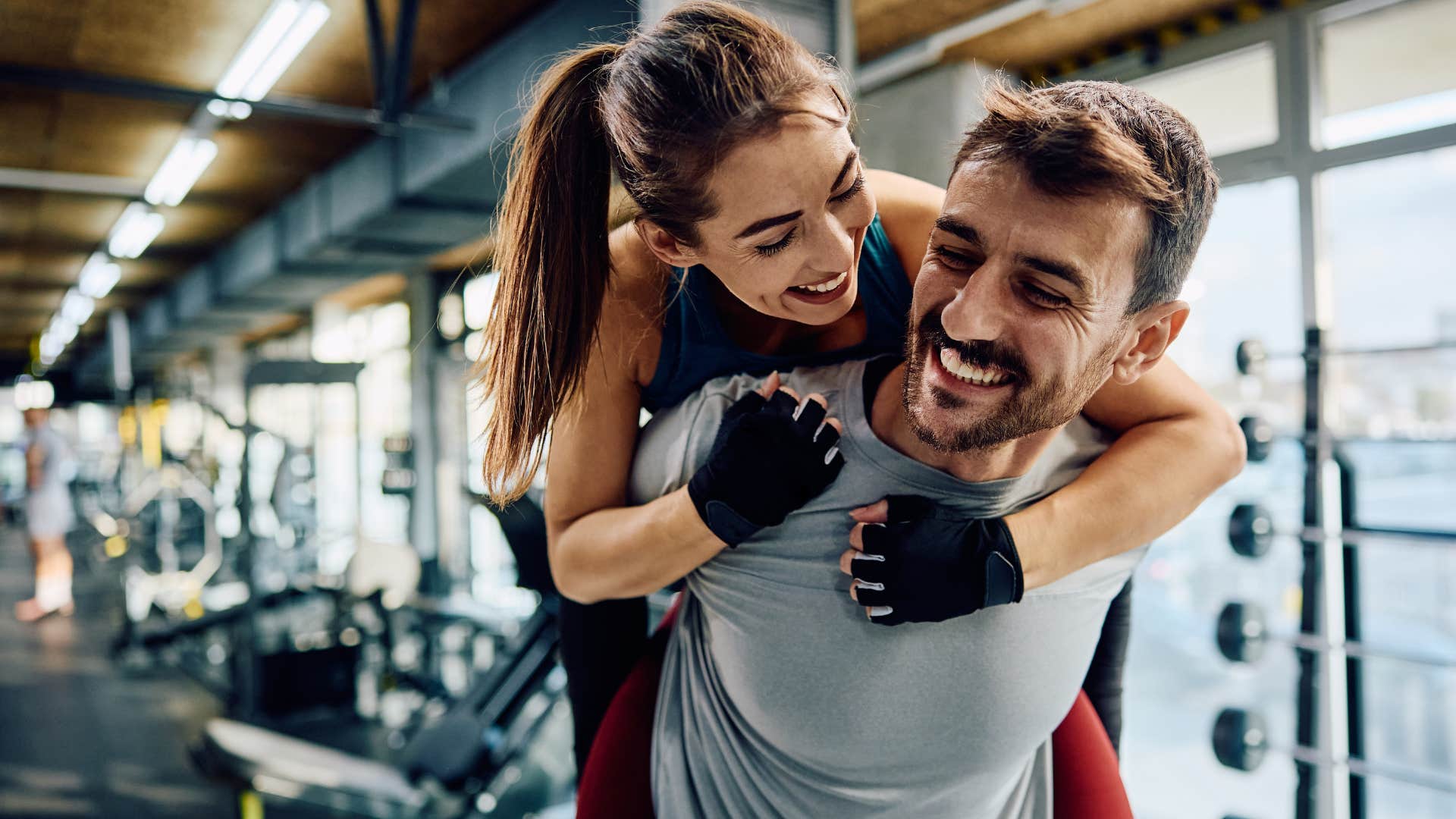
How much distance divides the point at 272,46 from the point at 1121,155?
4514 millimetres

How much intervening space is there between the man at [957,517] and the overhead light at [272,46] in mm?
3491

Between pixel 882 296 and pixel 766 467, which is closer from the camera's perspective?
pixel 766 467

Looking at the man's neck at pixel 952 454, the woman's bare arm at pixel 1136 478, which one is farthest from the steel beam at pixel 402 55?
the woman's bare arm at pixel 1136 478

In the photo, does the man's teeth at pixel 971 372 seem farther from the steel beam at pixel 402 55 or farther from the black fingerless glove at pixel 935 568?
the steel beam at pixel 402 55

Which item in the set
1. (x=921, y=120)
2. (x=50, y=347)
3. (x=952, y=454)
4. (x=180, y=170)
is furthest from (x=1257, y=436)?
(x=50, y=347)

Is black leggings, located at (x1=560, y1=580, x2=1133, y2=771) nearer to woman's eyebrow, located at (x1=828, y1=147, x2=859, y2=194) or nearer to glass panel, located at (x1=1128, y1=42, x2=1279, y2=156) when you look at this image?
woman's eyebrow, located at (x1=828, y1=147, x2=859, y2=194)

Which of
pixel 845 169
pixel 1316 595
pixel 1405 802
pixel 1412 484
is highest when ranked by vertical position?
pixel 845 169

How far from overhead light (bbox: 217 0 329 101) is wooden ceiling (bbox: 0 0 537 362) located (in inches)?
2.0

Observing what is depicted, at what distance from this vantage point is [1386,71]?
11.8 ft

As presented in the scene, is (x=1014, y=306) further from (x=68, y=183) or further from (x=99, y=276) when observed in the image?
(x=99, y=276)

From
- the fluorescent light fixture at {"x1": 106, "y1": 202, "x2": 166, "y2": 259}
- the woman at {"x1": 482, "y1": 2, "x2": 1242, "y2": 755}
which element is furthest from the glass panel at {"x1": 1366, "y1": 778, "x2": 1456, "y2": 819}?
the fluorescent light fixture at {"x1": 106, "y1": 202, "x2": 166, "y2": 259}

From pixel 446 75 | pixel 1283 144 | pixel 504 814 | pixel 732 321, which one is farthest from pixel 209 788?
pixel 1283 144

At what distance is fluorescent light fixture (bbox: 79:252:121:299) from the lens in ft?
29.9

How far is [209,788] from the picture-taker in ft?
14.2
